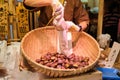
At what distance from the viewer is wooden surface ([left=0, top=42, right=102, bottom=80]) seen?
47.8 inches

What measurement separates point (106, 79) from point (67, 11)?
60 centimetres

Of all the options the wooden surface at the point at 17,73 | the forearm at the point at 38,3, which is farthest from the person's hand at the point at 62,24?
the wooden surface at the point at 17,73

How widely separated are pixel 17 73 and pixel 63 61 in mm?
524

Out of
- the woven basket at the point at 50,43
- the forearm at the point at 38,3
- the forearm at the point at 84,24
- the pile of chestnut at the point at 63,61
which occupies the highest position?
the forearm at the point at 38,3

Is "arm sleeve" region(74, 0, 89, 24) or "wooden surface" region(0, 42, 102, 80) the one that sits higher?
"arm sleeve" region(74, 0, 89, 24)

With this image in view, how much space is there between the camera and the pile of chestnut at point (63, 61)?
1.20m

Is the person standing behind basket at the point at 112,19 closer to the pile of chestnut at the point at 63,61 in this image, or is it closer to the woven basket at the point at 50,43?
the woven basket at the point at 50,43

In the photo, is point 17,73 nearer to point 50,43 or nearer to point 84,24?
point 50,43

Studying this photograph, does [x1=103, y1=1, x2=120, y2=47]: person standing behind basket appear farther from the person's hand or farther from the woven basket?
the person's hand

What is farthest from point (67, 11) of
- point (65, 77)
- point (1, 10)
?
point (1, 10)

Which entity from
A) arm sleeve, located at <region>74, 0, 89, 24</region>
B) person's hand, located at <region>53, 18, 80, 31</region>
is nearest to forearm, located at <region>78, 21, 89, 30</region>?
arm sleeve, located at <region>74, 0, 89, 24</region>

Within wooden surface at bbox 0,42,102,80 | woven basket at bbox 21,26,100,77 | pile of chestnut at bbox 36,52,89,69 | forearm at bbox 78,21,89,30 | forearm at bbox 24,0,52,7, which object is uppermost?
forearm at bbox 24,0,52,7

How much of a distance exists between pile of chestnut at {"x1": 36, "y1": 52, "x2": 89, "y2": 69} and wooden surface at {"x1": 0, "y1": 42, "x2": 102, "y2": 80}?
0.19 ft

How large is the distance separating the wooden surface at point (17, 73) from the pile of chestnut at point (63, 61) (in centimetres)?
6
